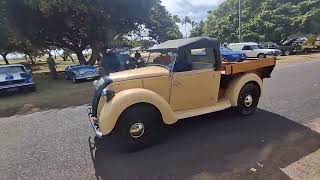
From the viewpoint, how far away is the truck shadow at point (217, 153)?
437 centimetres

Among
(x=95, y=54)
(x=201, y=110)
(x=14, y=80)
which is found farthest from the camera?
(x=95, y=54)

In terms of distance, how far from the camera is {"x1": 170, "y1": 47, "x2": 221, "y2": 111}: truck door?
18.7 feet

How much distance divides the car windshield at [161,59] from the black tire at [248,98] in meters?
1.88

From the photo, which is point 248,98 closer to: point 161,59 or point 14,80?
point 161,59

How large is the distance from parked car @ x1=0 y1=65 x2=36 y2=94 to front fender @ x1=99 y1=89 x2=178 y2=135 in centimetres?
1028

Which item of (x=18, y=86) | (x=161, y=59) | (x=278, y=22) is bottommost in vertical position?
(x=18, y=86)

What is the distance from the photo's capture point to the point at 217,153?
195 inches

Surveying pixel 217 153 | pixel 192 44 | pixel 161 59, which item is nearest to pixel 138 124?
pixel 217 153

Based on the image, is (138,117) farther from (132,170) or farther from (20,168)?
(20,168)

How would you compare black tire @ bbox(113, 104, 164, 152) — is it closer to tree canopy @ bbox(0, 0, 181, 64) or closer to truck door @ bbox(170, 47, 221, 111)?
truck door @ bbox(170, 47, 221, 111)

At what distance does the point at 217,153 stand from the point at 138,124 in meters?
1.40

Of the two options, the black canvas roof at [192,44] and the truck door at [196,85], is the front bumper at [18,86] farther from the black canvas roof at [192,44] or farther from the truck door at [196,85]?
the truck door at [196,85]

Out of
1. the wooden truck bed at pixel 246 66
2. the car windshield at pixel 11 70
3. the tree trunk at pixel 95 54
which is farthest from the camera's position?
the tree trunk at pixel 95 54

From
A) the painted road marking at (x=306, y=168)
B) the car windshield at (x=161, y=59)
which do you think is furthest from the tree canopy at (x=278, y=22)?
the painted road marking at (x=306, y=168)
